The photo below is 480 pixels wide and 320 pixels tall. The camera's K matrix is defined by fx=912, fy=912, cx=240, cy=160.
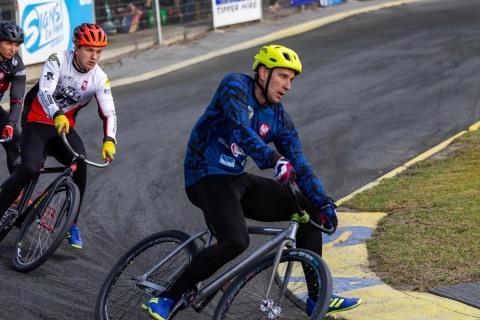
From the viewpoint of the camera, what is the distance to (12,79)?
9180 mm

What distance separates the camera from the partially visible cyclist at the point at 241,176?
6074mm

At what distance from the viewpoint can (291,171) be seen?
574 centimetres

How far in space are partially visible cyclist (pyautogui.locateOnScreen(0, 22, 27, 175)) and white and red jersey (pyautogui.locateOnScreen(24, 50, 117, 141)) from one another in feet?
1.52

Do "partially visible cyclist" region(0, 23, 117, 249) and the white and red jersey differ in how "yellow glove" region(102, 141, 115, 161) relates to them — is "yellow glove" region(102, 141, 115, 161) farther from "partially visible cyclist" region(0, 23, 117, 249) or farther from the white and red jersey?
the white and red jersey

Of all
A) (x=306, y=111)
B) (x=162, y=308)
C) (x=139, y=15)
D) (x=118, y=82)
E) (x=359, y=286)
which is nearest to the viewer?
(x=162, y=308)

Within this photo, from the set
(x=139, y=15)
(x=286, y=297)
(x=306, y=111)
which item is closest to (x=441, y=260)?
(x=286, y=297)

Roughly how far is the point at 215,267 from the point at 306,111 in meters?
9.18

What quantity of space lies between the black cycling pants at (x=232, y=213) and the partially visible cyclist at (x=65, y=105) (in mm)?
1935

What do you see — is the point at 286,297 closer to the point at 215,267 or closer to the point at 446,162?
the point at 215,267

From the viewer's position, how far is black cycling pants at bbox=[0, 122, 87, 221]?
820 cm

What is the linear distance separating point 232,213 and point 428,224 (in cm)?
308

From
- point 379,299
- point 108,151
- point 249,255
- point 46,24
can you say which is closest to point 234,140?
point 249,255

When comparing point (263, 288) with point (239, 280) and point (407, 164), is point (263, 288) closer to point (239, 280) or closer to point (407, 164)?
point (239, 280)

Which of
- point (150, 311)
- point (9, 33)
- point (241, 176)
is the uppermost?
point (9, 33)
